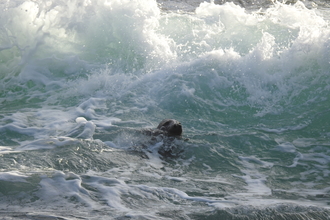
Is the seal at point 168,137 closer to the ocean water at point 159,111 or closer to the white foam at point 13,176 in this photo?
the ocean water at point 159,111

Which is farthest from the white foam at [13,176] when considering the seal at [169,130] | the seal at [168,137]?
the seal at [169,130]

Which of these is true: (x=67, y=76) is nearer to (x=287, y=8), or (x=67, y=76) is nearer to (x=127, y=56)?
(x=127, y=56)

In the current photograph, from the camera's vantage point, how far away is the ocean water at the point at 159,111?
12.1 ft

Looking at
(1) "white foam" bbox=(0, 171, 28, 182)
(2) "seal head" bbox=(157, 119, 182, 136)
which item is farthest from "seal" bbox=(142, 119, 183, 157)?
(1) "white foam" bbox=(0, 171, 28, 182)

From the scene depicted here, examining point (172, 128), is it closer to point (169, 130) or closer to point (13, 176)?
point (169, 130)

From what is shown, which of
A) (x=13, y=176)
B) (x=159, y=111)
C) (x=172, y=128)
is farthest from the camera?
(x=159, y=111)

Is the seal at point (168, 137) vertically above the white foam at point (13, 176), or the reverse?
the seal at point (168, 137)

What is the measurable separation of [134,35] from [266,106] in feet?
12.3

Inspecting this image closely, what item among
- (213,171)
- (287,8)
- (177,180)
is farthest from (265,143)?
(287,8)

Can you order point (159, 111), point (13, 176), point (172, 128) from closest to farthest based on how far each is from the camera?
point (13, 176) → point (172, 128) → point (159, 111)

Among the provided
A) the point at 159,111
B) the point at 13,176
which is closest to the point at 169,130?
the point at 159,111

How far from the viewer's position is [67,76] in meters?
8.89

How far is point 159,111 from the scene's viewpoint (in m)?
7.23

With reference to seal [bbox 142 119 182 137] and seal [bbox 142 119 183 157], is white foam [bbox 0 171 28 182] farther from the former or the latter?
seal [bbox 142 119 182 137]
